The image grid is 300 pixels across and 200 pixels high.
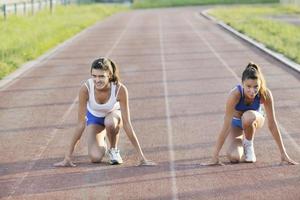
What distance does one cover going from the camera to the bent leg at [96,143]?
7.81 meters

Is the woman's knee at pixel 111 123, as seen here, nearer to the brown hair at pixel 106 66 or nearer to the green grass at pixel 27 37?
the brown hair at pixel 106 66

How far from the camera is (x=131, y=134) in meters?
7.70

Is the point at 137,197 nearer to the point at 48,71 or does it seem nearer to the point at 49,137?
the point at 49,137

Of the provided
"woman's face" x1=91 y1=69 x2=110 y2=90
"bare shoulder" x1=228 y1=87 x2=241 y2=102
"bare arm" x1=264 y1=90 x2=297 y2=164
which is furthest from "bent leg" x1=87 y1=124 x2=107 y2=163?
"bare arm" x1=264 y1=90 x2=297 y2=164

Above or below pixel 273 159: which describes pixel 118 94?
above

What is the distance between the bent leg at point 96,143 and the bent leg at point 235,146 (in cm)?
142

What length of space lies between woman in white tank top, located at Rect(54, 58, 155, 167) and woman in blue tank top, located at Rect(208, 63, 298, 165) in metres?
0.93

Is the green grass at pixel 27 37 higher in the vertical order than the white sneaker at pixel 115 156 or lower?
lower

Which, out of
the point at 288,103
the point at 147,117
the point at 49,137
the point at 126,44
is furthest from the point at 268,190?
the point at 126,44

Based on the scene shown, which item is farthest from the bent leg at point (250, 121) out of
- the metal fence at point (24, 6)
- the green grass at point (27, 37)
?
the metal fence at point (24, 6)

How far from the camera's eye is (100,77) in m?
7.52

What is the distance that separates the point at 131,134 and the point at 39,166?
107cm

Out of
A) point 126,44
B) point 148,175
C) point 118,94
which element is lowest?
point 126,44

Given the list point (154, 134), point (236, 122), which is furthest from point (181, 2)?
point (236, 122)
